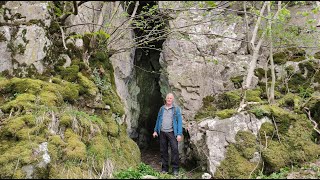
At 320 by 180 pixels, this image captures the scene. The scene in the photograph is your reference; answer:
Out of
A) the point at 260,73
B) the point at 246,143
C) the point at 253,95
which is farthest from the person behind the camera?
the point at 260,73

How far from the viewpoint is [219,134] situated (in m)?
8.67

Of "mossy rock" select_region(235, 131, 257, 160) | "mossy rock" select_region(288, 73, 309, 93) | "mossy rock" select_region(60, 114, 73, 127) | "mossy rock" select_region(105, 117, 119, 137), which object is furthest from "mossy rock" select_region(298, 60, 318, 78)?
"mossy rock" select_region(60, 114, 73, 127)

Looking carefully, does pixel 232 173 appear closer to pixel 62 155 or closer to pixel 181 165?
pixel 181 165

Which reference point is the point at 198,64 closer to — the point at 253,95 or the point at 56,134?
the point at 253,95

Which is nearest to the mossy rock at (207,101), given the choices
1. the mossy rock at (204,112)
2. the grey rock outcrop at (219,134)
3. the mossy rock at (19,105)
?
the mossy rock at (204,112)

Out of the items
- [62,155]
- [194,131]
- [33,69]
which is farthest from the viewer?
[194,131]

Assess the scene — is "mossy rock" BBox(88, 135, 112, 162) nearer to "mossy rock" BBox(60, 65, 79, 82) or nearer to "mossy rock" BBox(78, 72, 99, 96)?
"mossy rock" BBox(78, 72, 99, 96)

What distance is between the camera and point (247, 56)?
12.8 m

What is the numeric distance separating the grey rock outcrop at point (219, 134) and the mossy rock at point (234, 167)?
156mm

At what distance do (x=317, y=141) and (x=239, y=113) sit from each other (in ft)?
7.95

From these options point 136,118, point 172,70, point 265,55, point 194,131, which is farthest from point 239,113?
point 136,118

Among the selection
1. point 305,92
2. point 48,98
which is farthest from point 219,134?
point 48,98

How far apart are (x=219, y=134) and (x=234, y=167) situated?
3.72 feet

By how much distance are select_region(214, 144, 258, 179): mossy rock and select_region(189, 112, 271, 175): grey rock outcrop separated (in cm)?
16
